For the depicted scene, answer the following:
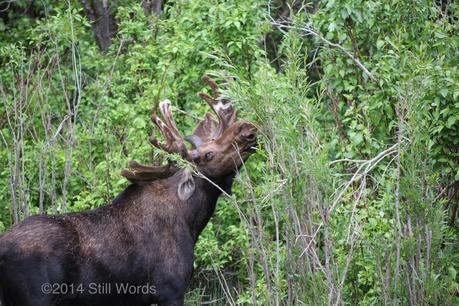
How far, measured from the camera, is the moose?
7785 mm

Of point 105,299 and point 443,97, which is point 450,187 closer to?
point 443,97

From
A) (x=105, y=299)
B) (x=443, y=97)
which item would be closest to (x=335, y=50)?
(x=443, y=97)

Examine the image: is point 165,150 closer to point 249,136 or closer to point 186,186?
point 186,186

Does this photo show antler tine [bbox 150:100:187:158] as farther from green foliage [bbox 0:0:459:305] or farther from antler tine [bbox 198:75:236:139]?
green foliage [bbox 0:0:459:305]

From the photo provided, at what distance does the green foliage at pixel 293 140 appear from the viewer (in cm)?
770

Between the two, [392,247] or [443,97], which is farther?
[443,97]

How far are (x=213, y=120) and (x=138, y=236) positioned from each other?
1381 mm

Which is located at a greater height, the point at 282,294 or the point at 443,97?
the point at 443,97

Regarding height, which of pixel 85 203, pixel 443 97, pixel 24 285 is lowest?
pixel 85 203

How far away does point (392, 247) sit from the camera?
8039mm

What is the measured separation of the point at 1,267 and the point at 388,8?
4222 millimetres

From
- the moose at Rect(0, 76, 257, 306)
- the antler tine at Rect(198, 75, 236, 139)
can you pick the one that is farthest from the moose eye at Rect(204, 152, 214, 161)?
the antler tine at Rect(198, 75, 236, 139)

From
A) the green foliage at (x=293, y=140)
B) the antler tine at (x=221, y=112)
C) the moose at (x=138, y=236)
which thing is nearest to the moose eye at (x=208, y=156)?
the moose at (x=138, y=236)

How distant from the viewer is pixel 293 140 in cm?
763
